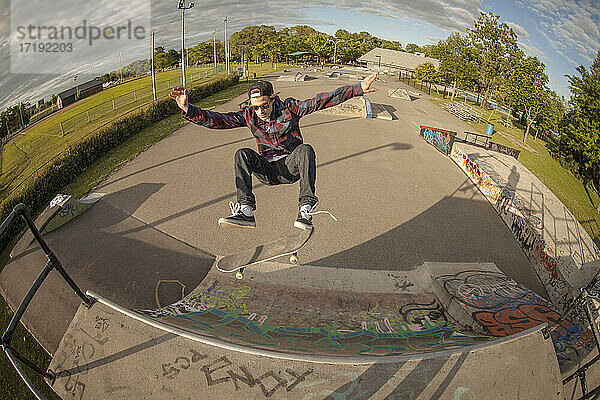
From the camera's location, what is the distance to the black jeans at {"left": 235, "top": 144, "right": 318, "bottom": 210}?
4.74m

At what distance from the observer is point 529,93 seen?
2698 centimetres

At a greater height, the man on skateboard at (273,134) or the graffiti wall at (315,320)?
the man on skateboard at (273,134)

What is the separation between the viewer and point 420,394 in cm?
339

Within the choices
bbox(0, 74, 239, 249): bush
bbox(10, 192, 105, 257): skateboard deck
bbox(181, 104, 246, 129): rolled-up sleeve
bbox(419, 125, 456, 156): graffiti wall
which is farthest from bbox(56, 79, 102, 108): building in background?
bbox(419, 125, 456, 156): graffiti wall

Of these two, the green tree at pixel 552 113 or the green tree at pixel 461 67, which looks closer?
the green tree at pixel 552 113

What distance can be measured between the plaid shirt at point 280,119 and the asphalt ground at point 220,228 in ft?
17.7

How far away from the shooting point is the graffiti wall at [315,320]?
4.32 metres

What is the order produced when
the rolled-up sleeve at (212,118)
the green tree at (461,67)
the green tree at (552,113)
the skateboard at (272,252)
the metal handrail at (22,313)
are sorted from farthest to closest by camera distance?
the green tree at (461,67), the green tree at (552,113), the skateboard at (272,252), the rolled-up sleeve at (212,118), the metal handrail at (22,313)

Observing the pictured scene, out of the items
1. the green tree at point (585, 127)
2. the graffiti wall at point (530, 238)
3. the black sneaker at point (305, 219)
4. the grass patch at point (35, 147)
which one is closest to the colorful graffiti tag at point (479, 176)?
the graffiti wall at point (530, 238)

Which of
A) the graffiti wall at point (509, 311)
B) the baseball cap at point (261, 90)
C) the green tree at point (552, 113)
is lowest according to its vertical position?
the graffiti wall at point (509, 311)

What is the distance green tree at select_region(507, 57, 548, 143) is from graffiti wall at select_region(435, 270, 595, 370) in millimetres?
25431

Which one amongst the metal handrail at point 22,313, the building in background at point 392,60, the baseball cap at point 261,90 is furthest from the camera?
the building in background at point 392,60

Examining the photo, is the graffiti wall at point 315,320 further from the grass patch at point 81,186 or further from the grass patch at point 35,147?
the grass patch at point 35,147

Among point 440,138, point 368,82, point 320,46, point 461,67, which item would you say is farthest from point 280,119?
point 320,46
